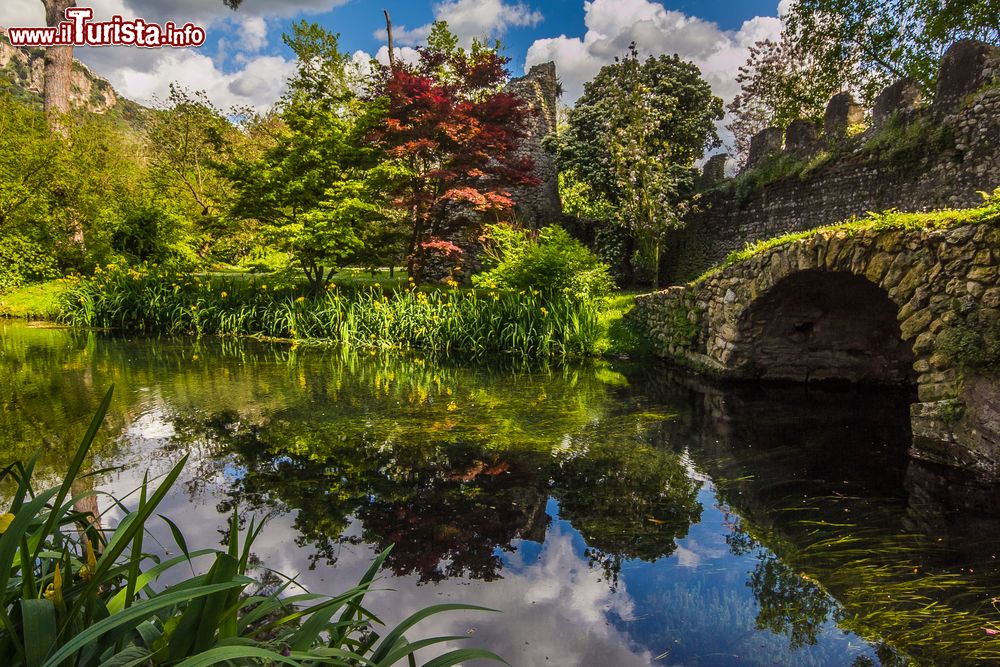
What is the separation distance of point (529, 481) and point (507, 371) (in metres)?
4.54

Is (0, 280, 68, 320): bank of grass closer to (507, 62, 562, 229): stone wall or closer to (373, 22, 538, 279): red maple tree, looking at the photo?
(373, 22, 538, 279): red maple tree

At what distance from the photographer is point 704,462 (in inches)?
188

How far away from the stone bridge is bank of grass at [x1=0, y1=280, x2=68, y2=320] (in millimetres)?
13236

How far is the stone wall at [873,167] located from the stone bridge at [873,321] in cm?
336

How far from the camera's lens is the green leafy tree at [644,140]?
44.9 feet

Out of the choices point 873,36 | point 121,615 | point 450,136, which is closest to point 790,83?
point 873,36

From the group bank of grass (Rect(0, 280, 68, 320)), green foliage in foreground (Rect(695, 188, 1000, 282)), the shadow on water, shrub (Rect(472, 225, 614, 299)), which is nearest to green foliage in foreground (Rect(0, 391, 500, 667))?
the shadow on water

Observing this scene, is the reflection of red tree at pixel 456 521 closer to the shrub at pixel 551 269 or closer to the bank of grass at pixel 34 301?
the shrub at pixel 551 269

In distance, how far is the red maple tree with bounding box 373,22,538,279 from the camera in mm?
Result: 11805

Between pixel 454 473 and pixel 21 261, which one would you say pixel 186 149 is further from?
pixel 454 473

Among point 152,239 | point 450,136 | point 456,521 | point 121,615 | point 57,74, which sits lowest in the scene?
point 456,521

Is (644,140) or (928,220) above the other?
(644,140)

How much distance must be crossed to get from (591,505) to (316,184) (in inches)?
396

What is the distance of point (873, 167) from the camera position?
10.8m
